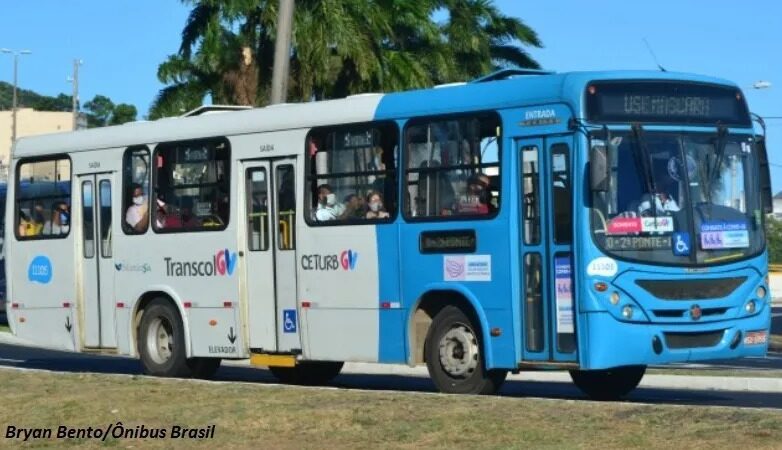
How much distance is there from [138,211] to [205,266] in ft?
5.33


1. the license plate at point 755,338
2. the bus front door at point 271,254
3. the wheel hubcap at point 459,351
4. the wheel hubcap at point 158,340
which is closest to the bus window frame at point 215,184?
the bus front door at point 271,254

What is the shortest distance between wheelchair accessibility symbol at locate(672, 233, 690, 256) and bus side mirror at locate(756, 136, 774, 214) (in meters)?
1.21

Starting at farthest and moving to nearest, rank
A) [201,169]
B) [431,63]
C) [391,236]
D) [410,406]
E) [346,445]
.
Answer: [431,63] → [201,169] → [391,236] → [410,406] → [346,445]

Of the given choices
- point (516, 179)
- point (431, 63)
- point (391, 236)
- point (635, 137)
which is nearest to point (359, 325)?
point (391, 236)

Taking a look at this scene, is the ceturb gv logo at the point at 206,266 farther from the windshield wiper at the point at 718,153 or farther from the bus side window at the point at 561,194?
the windshield wiper at the point at 718,153

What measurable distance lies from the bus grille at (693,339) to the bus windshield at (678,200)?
682 mm

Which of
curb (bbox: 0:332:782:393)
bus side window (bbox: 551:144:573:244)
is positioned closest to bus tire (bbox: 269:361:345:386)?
curb (bbox: 0:332:782:393)

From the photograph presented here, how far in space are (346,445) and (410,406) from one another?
1851 mm

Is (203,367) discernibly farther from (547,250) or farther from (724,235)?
(724,235)

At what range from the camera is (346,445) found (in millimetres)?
12609

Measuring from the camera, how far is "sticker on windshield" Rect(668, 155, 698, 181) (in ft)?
50.5

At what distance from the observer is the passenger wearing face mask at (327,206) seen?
17797 mm

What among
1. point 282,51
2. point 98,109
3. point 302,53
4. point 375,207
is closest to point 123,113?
point 98,109

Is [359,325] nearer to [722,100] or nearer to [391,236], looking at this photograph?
[391,236]
